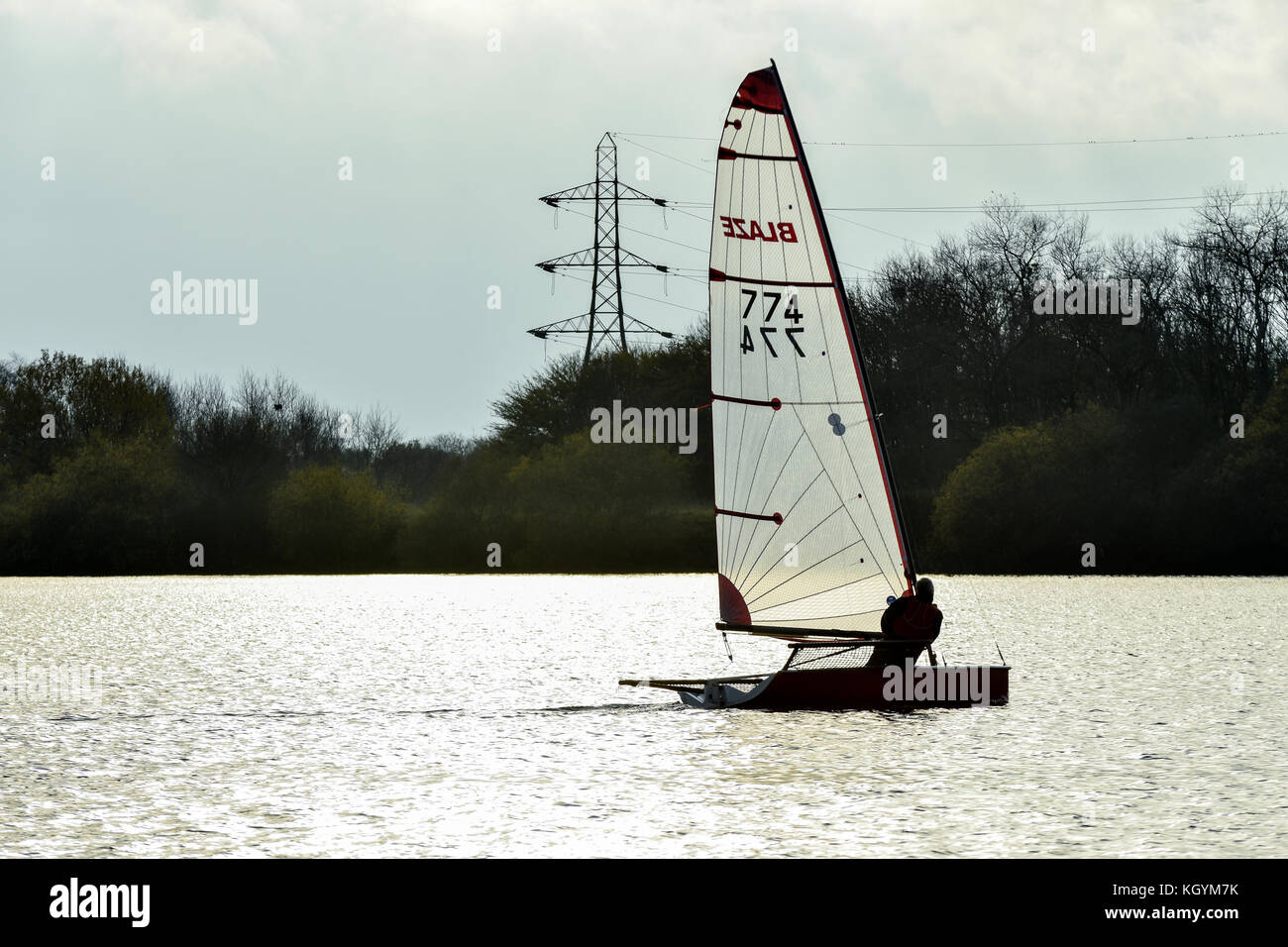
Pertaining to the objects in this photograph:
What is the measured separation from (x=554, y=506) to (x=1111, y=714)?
156 feet

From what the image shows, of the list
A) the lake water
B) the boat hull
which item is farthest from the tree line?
the boat hull

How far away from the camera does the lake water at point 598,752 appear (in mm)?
12328

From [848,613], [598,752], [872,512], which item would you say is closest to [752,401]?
[872,512]

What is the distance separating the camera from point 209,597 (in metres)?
51.7

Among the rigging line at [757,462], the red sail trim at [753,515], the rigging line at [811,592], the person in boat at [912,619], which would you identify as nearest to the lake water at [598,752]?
the person in boat at [912,619]

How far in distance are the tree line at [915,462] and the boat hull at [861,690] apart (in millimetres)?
39899

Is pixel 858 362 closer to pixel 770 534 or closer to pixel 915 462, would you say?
pixel 770 534

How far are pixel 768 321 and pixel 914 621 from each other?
4.05 metres

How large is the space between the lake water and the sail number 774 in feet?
15.0

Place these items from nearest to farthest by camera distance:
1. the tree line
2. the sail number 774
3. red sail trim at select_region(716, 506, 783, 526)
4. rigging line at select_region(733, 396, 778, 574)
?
the sail number 774 < rigging line at select_region(733, 396, 778, 574) < red sail trim at select_region(716, 506, 783, 526) < the tree line

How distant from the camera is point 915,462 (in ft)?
227

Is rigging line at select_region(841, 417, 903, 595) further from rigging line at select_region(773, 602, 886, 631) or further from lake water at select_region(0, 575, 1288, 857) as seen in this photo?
lake water at select_region(0, 575, 1288, 857)

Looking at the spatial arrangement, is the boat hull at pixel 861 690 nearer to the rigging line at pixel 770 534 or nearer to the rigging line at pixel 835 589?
the rigging line at pixel 835 589

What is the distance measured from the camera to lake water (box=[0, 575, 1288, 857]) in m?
12.3
